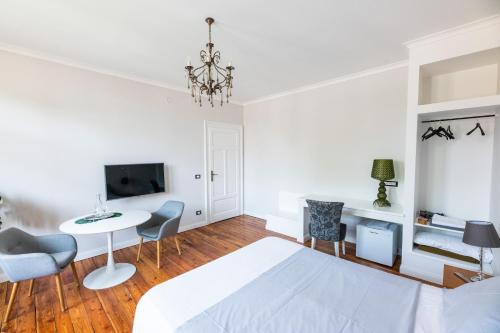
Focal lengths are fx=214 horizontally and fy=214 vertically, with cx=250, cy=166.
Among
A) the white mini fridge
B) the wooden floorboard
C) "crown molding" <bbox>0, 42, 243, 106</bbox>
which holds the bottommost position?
the wooden floorboard

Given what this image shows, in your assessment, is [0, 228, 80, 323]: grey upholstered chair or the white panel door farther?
the white panel door

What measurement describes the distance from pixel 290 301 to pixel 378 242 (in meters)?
2.06

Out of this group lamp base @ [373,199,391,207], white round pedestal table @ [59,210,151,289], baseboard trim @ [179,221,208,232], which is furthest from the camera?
baseboard trim @ [179,221,208,232]

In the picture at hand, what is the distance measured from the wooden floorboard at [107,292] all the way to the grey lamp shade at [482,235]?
4.10 feet

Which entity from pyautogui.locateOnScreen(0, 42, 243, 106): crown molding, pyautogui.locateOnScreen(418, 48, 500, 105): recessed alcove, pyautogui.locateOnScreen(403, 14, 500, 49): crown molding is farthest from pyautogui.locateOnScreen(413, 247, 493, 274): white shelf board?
pyautogui.locateOnScreen(0, 42, 243, 106): crown molding

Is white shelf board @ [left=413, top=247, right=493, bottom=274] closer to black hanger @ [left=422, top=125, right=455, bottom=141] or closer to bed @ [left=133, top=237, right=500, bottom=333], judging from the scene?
bed @ [left=133, top=237, right=500, bottom=333]

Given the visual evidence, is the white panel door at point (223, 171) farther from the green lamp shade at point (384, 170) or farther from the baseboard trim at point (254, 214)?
the green lamp shade at point (384, 170)

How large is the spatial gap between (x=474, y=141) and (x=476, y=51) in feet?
3.23

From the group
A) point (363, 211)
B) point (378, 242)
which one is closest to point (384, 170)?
point (363, 211)

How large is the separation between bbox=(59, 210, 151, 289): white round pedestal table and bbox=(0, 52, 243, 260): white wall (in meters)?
0.53

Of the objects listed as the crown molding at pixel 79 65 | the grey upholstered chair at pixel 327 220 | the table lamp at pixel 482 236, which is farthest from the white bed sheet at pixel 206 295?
the crown molding at pixel 79 65

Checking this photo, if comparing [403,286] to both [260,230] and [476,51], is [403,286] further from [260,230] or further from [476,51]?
[260,230]

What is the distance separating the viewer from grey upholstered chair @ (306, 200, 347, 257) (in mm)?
2736

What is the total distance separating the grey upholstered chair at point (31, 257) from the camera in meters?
1.83
